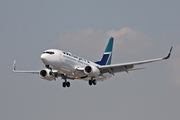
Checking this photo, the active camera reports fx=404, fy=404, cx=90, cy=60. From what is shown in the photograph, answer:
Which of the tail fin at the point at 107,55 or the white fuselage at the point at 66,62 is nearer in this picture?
Result: the white fuselage at the point at 66,62

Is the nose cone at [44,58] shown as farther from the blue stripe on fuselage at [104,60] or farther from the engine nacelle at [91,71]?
the blue stripe on fuselage at [104,60]

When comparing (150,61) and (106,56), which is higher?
(106,56)

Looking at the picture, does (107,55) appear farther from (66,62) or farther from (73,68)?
(66,62)

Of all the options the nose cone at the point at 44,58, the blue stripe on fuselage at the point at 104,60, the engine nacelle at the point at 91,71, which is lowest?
the engine nacelle at the point at 91,71

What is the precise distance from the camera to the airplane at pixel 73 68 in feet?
183

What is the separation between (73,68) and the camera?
58250 millimetres

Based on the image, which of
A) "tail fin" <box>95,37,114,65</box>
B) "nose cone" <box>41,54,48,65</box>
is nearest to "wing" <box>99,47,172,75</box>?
"tail fin" <box>95,37,114,65</box>

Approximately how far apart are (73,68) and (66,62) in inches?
71.3

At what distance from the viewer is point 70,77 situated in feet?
205

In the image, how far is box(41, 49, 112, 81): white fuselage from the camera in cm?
5541

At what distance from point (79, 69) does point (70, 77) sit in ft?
14.3

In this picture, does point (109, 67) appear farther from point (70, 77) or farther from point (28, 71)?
point (28, 71)

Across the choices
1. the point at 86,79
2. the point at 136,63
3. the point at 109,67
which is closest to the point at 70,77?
the point at 86,79

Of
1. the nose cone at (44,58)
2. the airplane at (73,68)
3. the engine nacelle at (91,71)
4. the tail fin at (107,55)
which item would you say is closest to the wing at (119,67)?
the airplane at (73,68)
